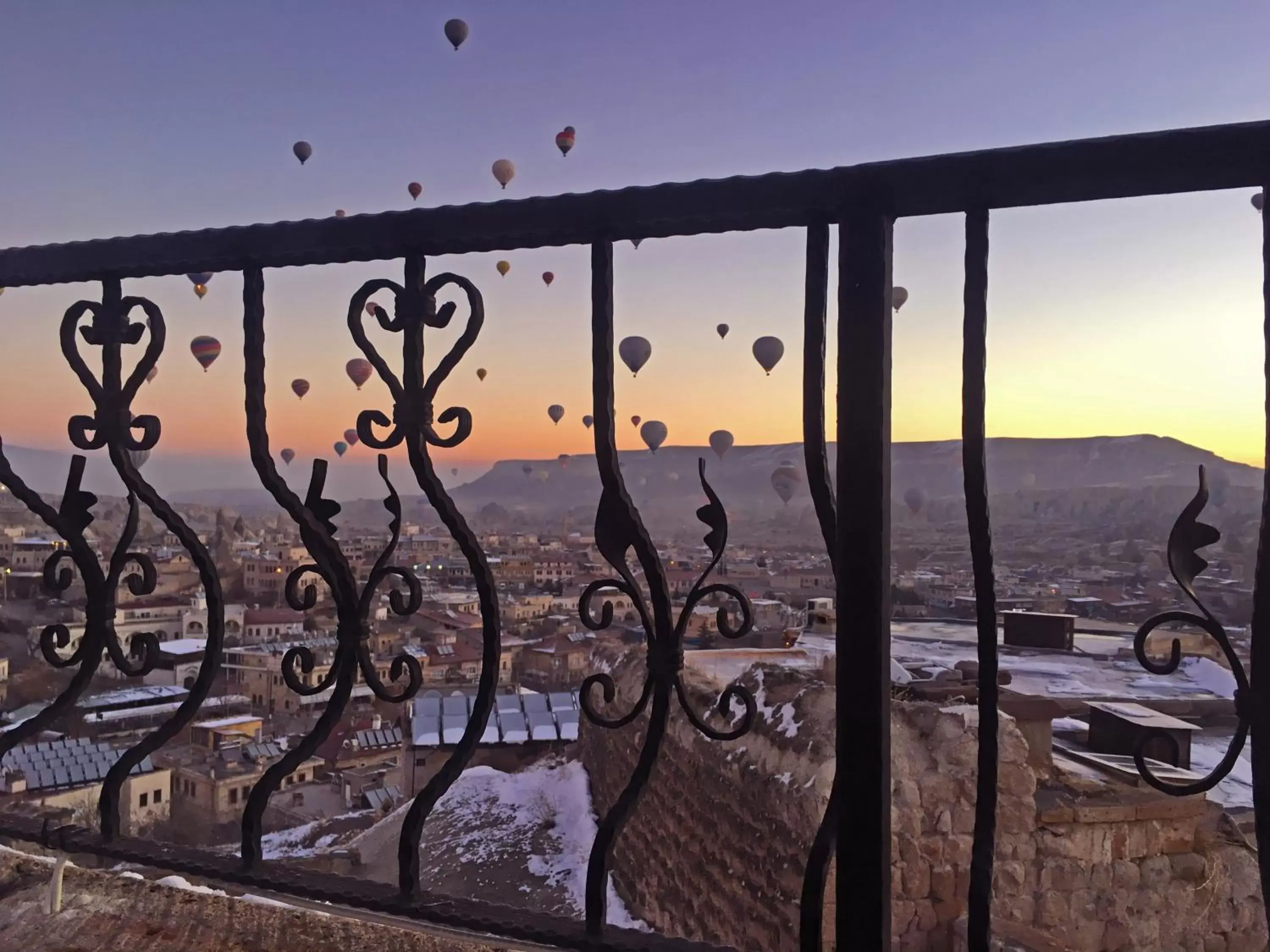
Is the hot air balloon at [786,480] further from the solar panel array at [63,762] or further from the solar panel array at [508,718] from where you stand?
the solar panel array at [63,762]

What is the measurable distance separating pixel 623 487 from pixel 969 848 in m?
6.13

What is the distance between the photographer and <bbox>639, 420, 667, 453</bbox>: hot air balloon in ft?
48.3

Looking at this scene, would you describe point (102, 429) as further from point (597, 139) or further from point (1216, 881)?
point (597, 139)

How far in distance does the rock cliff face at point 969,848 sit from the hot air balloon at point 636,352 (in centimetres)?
612

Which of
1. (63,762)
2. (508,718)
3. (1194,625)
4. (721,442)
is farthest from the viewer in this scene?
(721,442)

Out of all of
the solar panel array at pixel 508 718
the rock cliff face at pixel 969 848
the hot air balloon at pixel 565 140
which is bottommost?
the solar panel array at pixel 508 718

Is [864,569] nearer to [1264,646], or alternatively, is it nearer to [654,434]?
[1264,646]

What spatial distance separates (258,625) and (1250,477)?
19747 mm

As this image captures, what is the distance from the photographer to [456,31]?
1484 centimetres

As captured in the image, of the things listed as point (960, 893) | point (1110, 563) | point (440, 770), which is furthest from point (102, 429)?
point (1110, 563)

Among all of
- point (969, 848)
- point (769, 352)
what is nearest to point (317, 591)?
point (969, 848)

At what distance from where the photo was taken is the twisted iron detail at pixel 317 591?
1.02m

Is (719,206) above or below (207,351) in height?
below

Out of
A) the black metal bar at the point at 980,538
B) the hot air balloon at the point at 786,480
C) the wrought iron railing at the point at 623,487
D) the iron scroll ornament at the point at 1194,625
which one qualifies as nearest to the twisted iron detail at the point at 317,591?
the wrought iron railing at the point at 623,487
